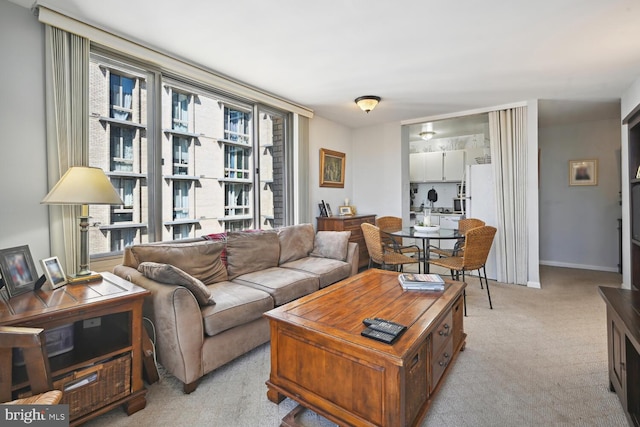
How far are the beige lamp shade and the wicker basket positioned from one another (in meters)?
0.93

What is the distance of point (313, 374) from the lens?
59.9 inches

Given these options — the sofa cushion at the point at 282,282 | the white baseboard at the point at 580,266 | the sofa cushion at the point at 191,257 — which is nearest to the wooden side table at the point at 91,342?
the sofa cushion at the point at 191,257

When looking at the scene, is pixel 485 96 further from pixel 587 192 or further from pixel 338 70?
pixel 587 192

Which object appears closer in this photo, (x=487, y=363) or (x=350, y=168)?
(x=487, y=363)

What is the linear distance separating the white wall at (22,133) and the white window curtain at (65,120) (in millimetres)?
56

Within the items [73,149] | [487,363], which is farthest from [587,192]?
[73,149]

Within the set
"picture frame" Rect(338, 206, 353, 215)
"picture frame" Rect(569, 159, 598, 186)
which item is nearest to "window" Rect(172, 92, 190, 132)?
"picture frame" Rect(338, 206, 353, 215)

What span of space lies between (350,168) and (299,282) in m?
3.30

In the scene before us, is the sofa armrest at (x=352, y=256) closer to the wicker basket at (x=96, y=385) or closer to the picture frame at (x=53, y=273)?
the wicker basket at (x=96, y=385)

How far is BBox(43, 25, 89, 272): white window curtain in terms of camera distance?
83.4 inches

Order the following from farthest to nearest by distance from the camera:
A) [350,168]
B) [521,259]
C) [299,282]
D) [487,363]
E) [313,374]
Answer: [350,168] → [521,259] → [299,282] → [487,363] → [313,374]

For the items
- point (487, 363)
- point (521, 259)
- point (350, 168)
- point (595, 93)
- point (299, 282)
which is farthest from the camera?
point (350, 168)

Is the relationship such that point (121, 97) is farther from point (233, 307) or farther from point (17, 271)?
point (233, 307)

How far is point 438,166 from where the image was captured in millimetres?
6395
